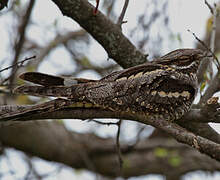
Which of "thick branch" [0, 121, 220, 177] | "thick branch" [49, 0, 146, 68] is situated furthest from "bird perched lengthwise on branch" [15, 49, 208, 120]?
"thick branch" [0, 121, 220, 177]

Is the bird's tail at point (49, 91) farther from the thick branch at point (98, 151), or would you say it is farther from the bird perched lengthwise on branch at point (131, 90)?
the thick branch at point (98, 151)

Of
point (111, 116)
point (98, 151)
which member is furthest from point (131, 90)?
point (98, 151)

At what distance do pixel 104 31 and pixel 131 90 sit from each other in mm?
547

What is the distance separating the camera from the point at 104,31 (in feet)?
9.14

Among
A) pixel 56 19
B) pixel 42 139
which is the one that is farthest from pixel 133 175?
pixel 56 19

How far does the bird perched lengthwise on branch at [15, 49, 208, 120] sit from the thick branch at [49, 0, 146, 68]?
0.28 metres

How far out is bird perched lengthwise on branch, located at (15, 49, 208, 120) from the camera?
2473 mm

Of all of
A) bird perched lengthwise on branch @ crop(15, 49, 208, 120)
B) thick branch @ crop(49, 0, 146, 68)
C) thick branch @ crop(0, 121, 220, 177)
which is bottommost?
thick branch @ crop(0, 121, 220, 177)

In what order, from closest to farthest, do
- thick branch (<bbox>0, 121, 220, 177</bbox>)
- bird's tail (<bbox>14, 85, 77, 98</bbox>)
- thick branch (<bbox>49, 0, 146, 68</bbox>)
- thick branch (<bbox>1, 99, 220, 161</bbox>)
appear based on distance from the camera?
thick branch (<bbox>1, 99, 220, 161</bbox>)
bird's tail (<bbox>14, 85, 77, 98</bbox>)
thick branch (<bbox>49, 0, 146, 68</bbox>)
thick branch (<bbox>0, 121, 220, 177</bbox>)

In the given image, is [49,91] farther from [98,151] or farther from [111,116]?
[98,151]

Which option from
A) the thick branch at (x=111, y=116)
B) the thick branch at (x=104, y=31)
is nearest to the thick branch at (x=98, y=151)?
the thick branch at (x=104, y=31)

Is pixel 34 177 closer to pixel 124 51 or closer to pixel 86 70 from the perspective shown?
pixel 86 70

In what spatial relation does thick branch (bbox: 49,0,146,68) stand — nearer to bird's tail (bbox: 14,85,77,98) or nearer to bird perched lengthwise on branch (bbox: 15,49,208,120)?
bird perched lengthwise on branch (bbox: 15,49,208,120)

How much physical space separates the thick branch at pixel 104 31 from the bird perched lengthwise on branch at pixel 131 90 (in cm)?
28
